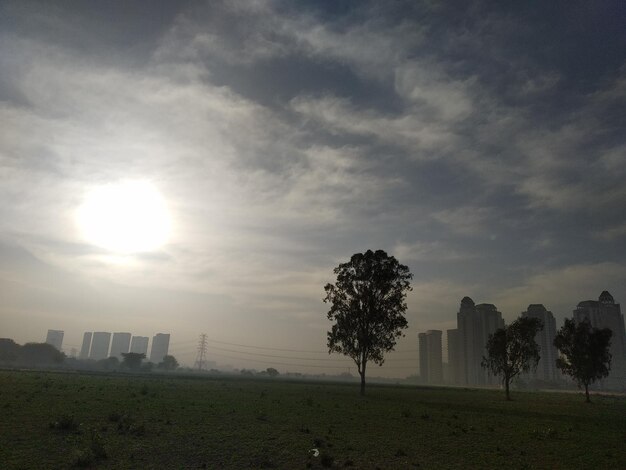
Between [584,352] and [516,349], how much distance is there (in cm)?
1430

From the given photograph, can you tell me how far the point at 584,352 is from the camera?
261 feet

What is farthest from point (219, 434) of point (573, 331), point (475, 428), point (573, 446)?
point (573, 331)

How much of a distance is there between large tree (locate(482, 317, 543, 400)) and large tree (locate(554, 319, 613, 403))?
7.50 metres

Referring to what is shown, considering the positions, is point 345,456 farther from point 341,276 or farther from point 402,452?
point 341,276

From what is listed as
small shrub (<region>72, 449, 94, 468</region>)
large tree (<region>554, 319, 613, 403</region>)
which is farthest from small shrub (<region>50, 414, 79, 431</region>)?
large tree (<region>554, 319, 613, 403</region>)

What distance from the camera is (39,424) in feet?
90.8

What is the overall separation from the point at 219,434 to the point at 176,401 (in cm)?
1656

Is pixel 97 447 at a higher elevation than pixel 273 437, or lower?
higher

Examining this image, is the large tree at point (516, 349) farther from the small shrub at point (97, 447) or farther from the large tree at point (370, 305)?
the small shrub at point (97, 447)

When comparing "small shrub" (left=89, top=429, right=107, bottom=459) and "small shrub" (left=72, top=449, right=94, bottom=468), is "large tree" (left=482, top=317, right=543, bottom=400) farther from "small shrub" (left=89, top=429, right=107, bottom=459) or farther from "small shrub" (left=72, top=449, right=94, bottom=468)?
"small shrub" (left=72, top=449, right=94, bottom=468)

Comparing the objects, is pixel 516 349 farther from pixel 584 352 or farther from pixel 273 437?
pixel 273 437

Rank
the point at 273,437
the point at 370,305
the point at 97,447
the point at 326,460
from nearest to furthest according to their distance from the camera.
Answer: the point at 326,460, the point at 97,447, the point at 273,437, the point at 370,305

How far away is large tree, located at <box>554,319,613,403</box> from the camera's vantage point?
78.5 metres

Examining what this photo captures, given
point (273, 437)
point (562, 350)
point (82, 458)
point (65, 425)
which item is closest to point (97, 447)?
point (82, 458)
